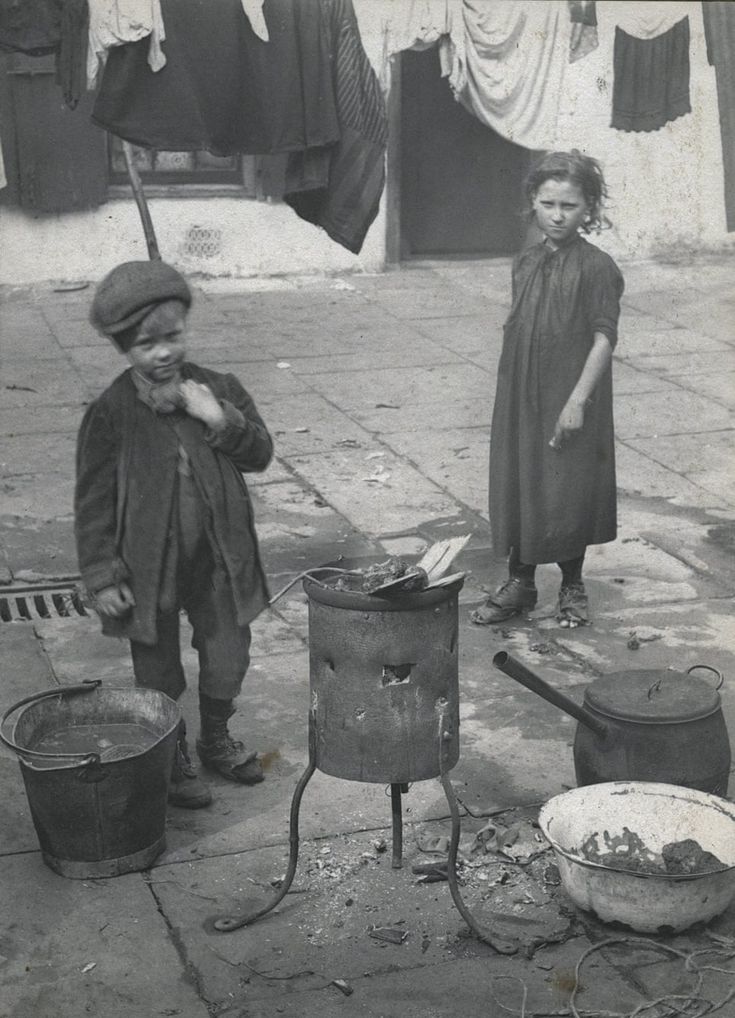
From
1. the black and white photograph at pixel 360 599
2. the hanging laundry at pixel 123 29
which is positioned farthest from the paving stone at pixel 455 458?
the hanging laundry at pixel 123 29

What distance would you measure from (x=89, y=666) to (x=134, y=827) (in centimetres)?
157

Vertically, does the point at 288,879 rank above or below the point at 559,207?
below

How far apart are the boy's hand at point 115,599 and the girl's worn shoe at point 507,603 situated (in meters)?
2.20

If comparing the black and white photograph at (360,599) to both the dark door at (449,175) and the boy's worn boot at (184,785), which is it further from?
the dark door at (449,175)

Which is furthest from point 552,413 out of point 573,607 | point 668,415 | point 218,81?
point 668,415

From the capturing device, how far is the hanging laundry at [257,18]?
7156 mm

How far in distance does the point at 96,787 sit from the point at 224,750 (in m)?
0.76

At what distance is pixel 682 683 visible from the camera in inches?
181

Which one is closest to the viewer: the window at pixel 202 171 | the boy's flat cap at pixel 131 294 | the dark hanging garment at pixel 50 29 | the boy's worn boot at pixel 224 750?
the boy's flat cap at pixel 131 294

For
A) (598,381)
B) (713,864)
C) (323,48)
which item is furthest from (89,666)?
(323,48)

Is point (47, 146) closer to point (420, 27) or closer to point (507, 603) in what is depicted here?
point (420, 27)

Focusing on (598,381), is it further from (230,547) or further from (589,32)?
(589,32)

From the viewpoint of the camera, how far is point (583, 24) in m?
9.30

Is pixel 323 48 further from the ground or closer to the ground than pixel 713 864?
further from the ground
